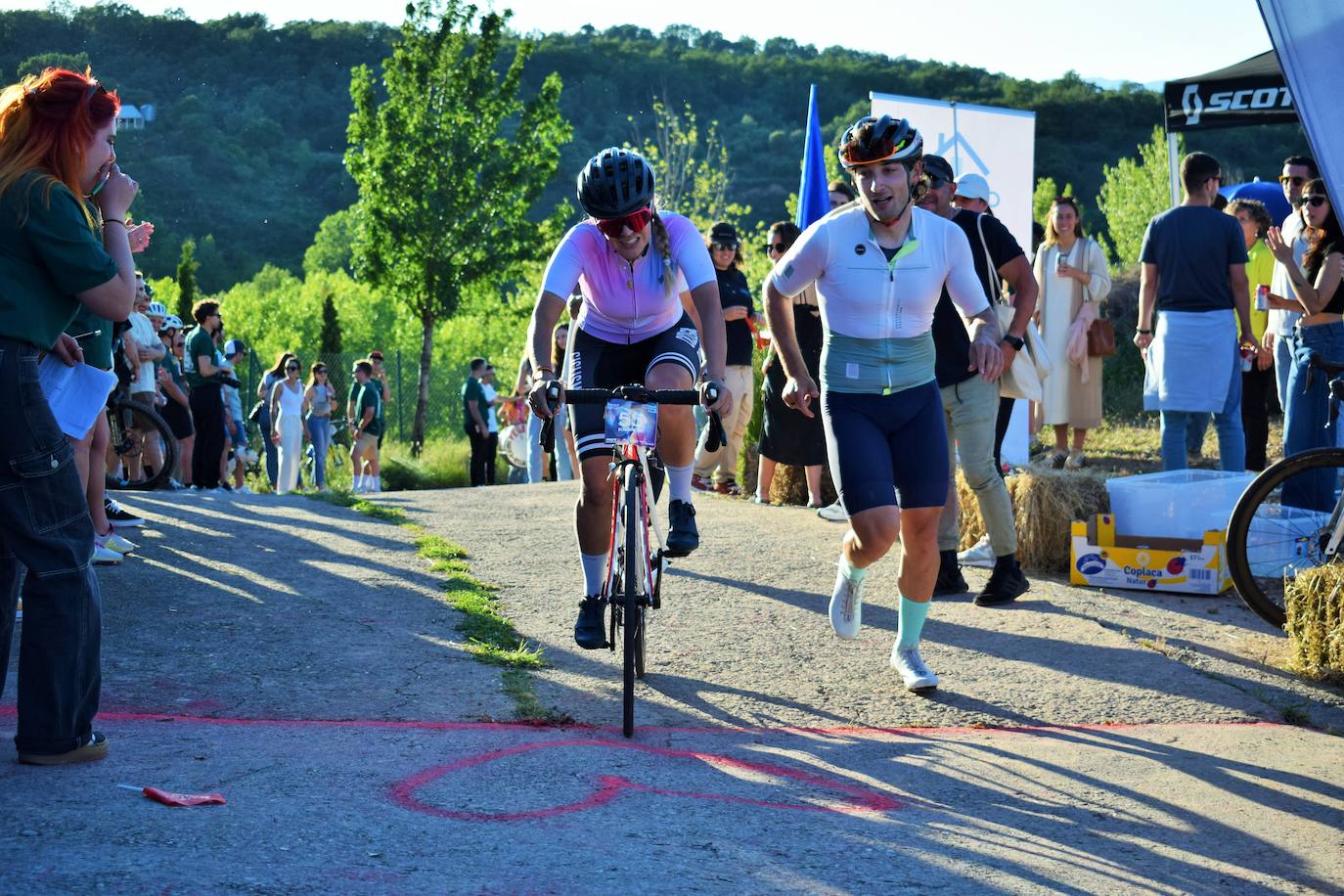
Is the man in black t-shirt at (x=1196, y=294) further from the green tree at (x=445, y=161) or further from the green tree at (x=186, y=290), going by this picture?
the green tree at (x=186, y=290)

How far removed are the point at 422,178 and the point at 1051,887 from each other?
36.6 metres

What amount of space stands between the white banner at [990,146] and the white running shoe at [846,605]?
7262 millimetres

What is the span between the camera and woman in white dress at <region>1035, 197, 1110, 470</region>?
12023mm

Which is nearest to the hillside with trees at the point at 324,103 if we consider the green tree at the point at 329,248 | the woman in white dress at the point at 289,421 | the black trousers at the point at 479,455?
the green tree at the point at 329,248

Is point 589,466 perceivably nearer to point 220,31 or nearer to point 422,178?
point 422,178

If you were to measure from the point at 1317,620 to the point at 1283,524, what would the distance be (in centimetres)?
103

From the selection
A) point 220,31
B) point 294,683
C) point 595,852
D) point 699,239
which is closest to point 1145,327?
point 699,239

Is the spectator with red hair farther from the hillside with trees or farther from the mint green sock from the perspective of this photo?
the hillside with trees

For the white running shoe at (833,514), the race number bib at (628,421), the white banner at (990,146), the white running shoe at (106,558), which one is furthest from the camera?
the white banner at (990,146)

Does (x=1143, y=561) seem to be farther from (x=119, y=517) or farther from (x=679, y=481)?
(x=119, y=517)

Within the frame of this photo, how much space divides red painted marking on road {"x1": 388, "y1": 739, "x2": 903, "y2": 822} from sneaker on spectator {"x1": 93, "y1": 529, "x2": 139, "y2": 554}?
420 cm

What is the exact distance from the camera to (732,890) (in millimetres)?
3664

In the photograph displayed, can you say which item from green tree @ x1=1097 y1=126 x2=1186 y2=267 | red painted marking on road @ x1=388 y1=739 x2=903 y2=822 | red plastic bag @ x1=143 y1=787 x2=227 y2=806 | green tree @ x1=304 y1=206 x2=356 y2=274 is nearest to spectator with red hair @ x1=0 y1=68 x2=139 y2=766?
red plastic bag @ x1=143 y1=787 x2=227 y2=806

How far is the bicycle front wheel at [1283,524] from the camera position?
6.90 metres
